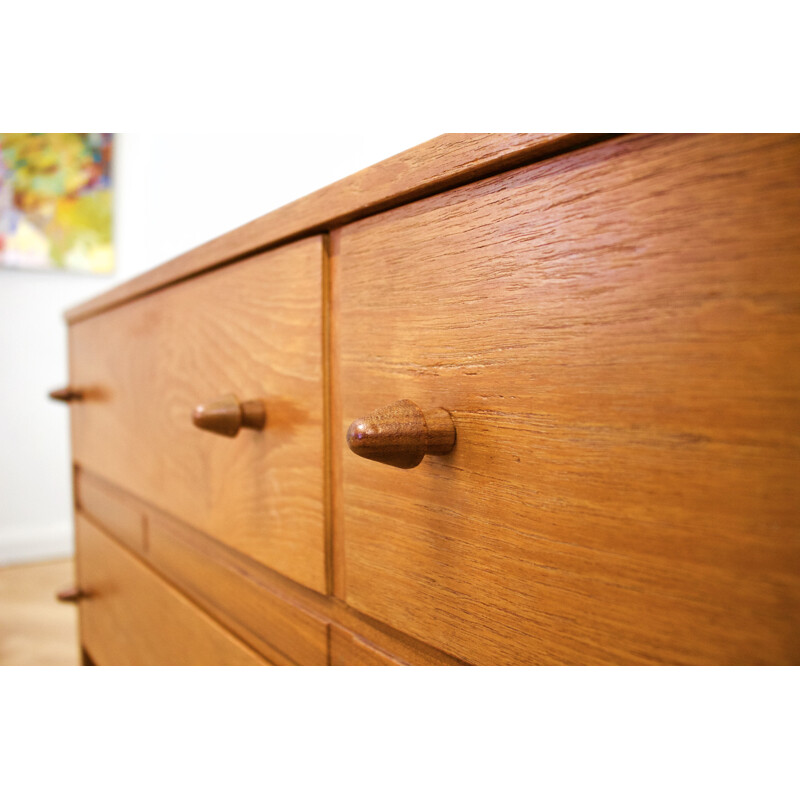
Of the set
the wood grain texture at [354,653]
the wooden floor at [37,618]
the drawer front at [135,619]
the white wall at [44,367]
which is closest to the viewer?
the wood grain texture at [354,653]

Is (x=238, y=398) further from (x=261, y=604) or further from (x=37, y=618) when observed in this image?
(x=37, y=618)

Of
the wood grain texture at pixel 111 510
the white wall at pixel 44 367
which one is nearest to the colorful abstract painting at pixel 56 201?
the white wall at pixel 44 367

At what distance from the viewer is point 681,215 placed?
18 centimetres

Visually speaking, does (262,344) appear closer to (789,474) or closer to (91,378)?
(789,474)

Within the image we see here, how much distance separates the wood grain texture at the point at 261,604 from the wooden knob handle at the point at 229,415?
11 centimetres

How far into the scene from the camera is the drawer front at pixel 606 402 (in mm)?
167

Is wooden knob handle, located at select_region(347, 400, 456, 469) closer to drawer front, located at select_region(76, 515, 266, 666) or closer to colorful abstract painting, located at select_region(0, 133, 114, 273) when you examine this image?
drawer front, located at select_region(76, 515, 266, 666)

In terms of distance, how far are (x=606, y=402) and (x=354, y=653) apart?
0.72 feet

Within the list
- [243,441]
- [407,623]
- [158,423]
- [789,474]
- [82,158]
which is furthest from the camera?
[82,158]

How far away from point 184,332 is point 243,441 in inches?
5.3

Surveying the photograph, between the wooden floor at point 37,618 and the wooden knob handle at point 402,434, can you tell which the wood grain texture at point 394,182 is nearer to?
the wooden knob handle at point 402,434

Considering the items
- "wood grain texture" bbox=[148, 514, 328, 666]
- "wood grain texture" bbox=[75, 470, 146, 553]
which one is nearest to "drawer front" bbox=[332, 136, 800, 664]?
"wood grain texture" bbox=[148, 514, 328, 666]

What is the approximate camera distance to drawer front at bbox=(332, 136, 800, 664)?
0.17 metres

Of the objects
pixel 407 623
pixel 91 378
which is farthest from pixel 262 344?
pixel 91 378
